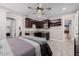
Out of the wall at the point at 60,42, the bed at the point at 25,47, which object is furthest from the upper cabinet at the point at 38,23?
the bed at the point at 25,47

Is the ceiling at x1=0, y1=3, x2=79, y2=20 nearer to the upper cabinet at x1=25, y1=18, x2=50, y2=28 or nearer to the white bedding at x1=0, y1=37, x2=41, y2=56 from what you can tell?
the upper cabinet at x1=25, y1=18, x2=50, y2=28

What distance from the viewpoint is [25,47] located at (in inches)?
69.5

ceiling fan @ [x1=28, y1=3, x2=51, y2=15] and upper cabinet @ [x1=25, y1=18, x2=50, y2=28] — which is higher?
ceiling fan @ [x1=28, y1=3, x2=51, y2=15]

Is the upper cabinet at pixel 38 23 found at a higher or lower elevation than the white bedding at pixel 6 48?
higher

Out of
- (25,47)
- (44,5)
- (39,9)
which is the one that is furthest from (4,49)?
(44,5)

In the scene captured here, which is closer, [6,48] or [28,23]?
[6,48]

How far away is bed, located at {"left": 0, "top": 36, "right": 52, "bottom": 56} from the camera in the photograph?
5.71 ft

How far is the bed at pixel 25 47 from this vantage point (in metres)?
1.74

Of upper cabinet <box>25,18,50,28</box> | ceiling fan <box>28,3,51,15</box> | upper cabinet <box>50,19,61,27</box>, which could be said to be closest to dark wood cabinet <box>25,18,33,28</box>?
upper cabinet <box>25,18,50,28</box>

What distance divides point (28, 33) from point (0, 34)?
496 millimetres

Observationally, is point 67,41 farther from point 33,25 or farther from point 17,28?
point 17,28

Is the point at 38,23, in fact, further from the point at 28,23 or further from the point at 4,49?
the point at 4,49

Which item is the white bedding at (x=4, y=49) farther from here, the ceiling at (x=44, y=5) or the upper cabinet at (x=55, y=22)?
the upper cabinet at (x=55, y=22)

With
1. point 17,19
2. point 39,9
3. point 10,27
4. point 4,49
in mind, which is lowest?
point 4,49
